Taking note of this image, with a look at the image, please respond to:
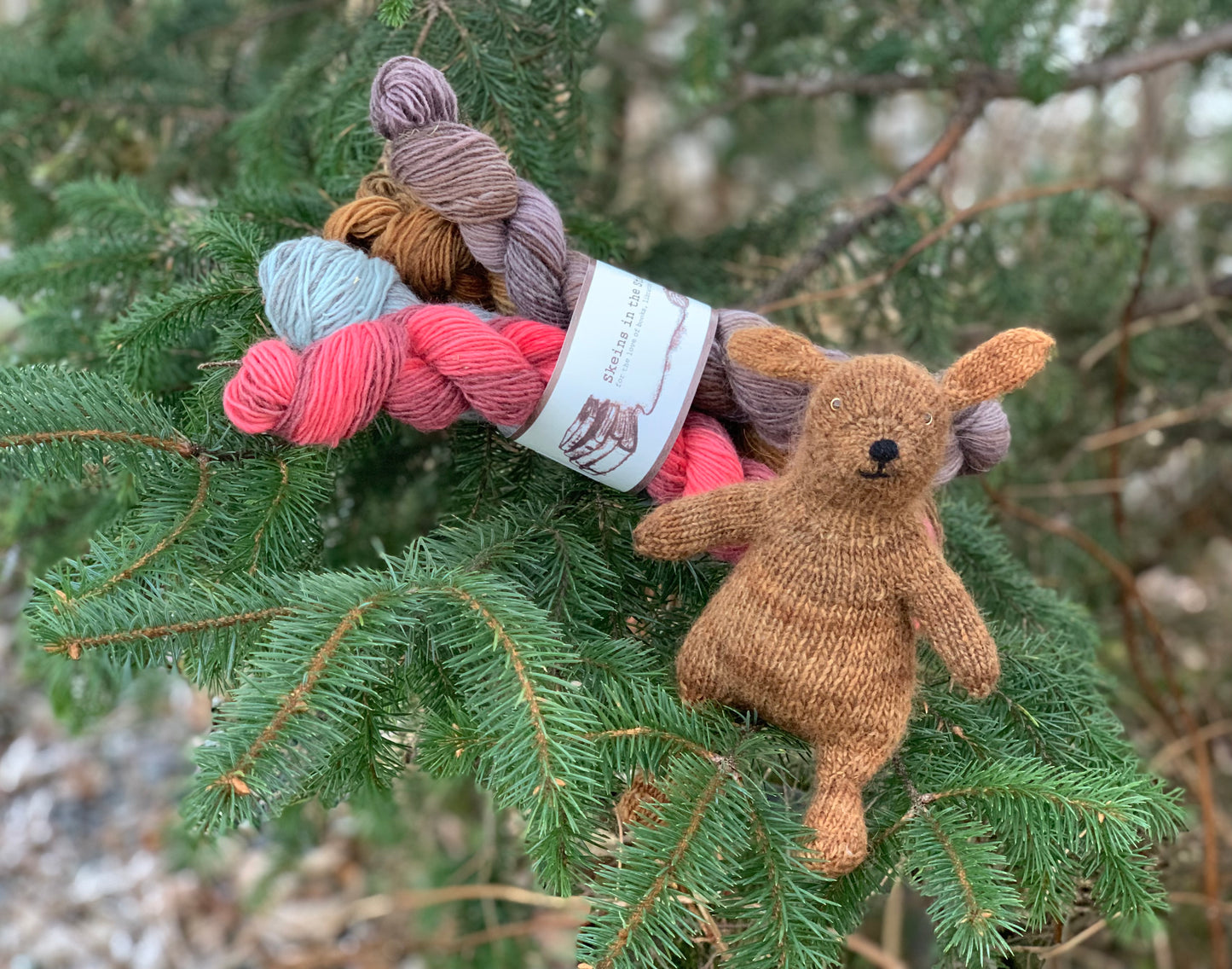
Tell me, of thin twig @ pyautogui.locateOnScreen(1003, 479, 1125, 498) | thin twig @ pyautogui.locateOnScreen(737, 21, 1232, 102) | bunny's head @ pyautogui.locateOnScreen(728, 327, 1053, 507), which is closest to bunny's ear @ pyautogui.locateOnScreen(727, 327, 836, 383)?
bunny's head @ pyautogui.locateOnScreen(728, 327, 1053, 507)

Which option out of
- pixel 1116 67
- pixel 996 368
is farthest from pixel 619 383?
pixel 1116 67

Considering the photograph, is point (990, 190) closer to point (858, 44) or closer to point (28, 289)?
point (858, 44)

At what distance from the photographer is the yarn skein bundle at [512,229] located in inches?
24.4

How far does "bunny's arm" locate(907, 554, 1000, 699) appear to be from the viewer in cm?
55

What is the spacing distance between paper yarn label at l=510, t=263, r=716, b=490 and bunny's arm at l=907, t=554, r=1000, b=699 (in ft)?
0.65

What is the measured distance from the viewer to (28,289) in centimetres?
85

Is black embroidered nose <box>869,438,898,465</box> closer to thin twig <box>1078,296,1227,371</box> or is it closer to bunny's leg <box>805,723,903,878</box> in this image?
bunny's leg <box>805,723,903,878</box>

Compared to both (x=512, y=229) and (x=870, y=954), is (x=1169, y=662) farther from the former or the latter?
(x=512, y=229)

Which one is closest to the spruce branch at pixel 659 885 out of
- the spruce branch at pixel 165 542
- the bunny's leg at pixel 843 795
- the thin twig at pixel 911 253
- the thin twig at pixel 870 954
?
the bunny's leg at pixel 843 795

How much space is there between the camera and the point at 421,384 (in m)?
0.62

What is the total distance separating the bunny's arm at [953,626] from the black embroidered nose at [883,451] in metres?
0.08

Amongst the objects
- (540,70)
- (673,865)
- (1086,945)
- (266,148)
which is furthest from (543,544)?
(1086,945)

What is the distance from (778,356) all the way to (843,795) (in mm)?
272

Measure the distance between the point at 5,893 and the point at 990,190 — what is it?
255 centimetres
